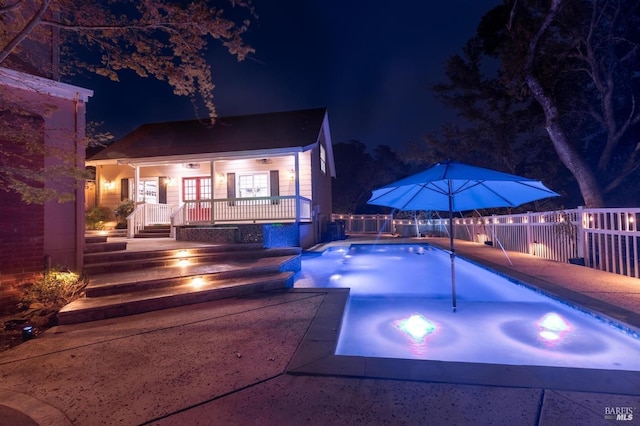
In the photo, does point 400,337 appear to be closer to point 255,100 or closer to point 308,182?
point 308,182

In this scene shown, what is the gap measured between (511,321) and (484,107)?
59.5ft

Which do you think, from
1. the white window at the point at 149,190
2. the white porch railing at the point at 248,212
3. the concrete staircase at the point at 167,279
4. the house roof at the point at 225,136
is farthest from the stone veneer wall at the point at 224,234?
the white window at the point at 149,190

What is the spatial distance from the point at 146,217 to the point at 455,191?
1177cm

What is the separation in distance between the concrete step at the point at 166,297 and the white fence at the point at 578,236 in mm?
6766

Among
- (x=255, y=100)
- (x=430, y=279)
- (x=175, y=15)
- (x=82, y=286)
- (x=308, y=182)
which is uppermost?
(x=255, y=100)

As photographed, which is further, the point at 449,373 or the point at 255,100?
the point at 255,100

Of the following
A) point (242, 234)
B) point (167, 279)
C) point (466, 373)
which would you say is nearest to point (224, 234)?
point (242, 234)

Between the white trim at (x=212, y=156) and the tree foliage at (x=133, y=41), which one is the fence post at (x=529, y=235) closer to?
the white trim at (x=212, y=156)

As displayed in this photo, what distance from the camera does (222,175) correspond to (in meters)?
14.4

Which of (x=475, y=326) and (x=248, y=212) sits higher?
(x=248, y=212)

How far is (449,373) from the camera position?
2.50 meters

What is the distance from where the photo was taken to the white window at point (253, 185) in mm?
14172

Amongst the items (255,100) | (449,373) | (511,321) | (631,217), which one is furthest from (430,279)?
(255,100)

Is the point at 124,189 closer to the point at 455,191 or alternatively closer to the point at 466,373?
the point at 455,191
